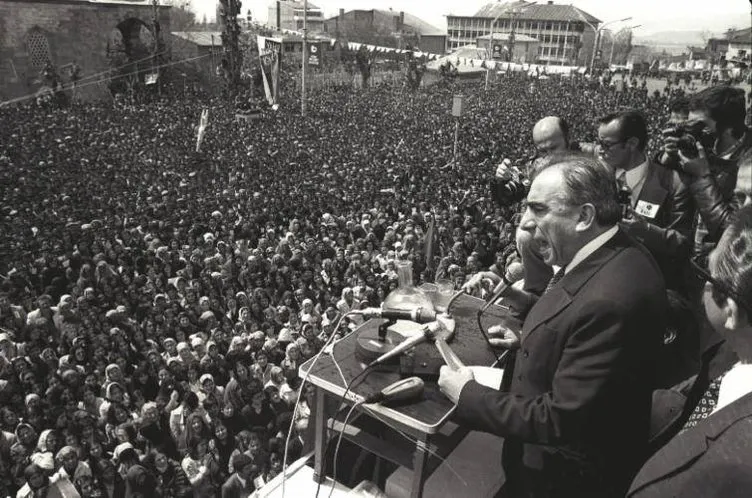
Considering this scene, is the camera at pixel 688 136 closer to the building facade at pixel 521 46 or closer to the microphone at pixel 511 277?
the microphone at pixel 511 277

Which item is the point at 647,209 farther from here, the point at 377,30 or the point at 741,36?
the point at 377,30

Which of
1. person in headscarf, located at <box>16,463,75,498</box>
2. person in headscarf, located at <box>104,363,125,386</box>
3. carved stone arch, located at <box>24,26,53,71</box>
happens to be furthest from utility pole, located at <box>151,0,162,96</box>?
person in headscarf, located at <box>16,463,75,498</box>

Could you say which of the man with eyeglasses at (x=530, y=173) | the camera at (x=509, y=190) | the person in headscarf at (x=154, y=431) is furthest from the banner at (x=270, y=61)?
the camera at (x=509, y=190)

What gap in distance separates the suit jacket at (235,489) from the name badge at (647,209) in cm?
437

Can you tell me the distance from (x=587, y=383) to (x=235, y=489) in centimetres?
482

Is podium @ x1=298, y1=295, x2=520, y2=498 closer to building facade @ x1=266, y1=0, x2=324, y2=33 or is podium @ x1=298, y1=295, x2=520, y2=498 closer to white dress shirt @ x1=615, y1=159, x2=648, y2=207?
white dress shirt @ x1=615, y1=159, x2=648, y2=207

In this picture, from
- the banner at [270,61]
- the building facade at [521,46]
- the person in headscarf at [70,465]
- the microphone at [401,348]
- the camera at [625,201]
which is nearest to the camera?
the microphone at [401,348]

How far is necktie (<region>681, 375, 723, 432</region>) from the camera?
171cm

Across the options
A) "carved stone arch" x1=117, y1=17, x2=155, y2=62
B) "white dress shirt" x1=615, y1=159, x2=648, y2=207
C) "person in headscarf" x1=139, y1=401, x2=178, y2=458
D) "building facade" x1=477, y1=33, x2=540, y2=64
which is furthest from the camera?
"building facade" x1=477, y1=33, x2=540, y2=64

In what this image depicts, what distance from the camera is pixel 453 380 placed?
6.40ft

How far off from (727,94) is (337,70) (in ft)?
145

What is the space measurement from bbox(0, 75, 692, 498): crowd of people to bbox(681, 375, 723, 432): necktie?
4.50 feet

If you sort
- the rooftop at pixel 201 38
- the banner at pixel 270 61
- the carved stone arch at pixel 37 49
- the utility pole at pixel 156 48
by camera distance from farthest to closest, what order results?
the rooftop at pixel 201 38
the utility pole at pixel 156 48
the carved stone arch at pixel 37 49
the banner at pixel 270 61

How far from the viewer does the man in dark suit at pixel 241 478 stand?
560cm
